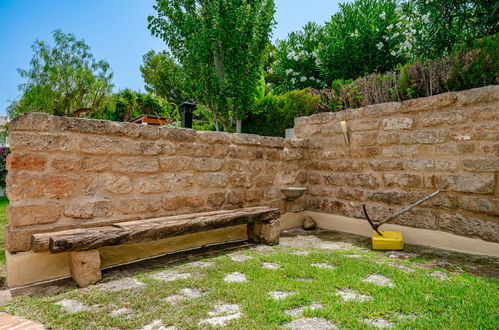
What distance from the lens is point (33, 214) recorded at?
2.25m

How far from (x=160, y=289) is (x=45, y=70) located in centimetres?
1261

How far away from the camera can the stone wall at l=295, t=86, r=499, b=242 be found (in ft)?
9.55

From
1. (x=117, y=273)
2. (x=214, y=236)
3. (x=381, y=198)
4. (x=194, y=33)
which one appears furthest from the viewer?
(x=194, y=33)

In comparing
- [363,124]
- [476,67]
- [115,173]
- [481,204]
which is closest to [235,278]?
[115,173]

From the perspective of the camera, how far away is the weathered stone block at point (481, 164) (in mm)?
2836

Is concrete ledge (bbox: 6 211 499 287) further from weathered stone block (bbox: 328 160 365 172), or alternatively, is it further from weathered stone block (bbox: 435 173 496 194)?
weathered stone block (bbox: 328 160 365 172)

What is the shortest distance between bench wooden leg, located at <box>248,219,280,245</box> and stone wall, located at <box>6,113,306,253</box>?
35 centimetres

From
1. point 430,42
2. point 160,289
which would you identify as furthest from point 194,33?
point 160,289

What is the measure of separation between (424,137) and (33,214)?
3.73 metres

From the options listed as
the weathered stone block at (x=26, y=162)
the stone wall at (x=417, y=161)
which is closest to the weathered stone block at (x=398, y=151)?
the stone wall at (x=417, y=161)

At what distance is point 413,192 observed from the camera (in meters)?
3.42

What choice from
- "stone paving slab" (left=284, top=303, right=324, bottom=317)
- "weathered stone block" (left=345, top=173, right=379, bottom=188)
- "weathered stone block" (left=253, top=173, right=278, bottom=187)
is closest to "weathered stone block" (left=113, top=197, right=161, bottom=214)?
"weathered stone block" (left=253, top=173, right=278, bottom=187)

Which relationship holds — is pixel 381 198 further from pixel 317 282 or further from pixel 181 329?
pixel 181 329

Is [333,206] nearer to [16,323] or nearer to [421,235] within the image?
[421,235]
